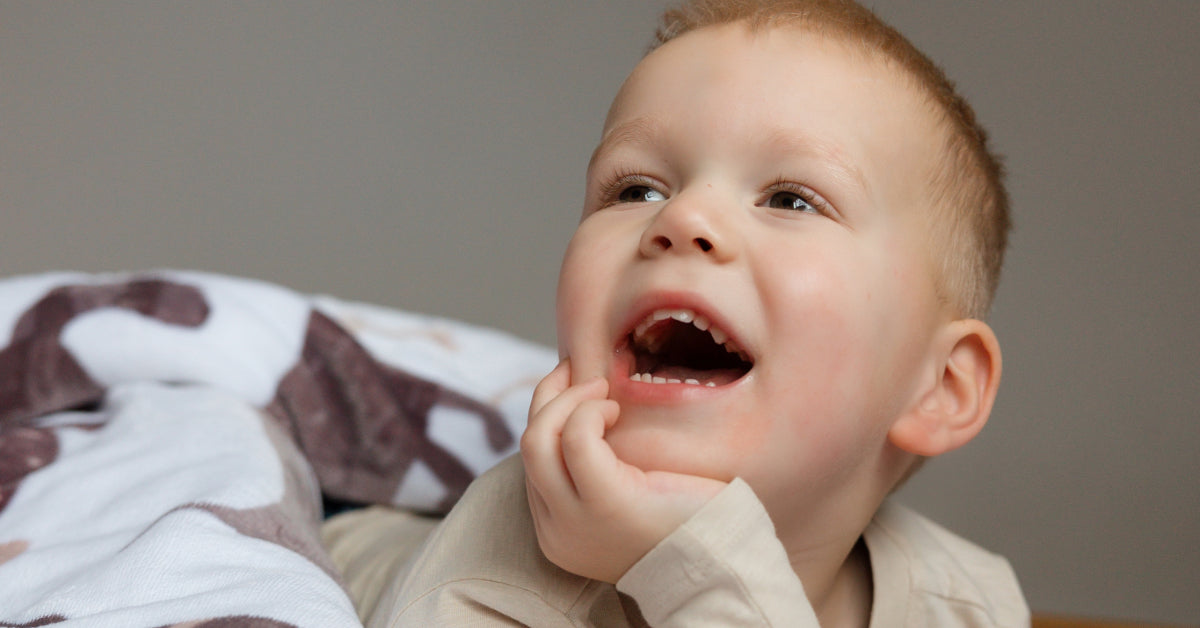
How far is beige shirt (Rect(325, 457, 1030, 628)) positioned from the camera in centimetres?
69

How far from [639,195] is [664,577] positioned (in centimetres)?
29

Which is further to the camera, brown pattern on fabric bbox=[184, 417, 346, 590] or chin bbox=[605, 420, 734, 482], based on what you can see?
brown pattern on fabric bbox=[184, 417, 346, 590]

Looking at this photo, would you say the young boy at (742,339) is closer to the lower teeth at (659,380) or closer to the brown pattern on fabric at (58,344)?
the lower teeth at (659,380)

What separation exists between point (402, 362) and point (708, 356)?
563 millimetres

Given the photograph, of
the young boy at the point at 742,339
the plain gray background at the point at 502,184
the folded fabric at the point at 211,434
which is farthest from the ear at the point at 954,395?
Answer: the plain gray background at the point at 502,184

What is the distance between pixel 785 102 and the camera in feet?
2.60

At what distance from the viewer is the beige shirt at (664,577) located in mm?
691

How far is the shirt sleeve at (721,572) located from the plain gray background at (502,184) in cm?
121

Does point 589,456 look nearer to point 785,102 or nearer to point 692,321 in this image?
point 692,321

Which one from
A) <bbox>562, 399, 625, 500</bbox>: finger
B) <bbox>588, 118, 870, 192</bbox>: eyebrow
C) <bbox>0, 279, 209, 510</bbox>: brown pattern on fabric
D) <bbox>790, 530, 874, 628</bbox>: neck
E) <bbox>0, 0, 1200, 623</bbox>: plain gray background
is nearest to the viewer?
<bbox>562, 399, 625, 500</bbox>: finger

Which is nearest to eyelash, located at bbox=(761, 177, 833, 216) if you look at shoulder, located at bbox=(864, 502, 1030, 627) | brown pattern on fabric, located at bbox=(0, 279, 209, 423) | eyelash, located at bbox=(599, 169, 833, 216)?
eyelash, located at bbox=(599, 169, 833, 216)

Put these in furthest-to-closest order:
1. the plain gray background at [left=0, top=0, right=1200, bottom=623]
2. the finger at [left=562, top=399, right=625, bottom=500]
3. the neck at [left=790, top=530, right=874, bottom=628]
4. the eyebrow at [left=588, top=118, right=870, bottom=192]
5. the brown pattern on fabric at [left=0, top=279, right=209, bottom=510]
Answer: the plain gray background at [left=0, top=0, right=1200, bottom=623] < the brown pattern on fabric at [left=0, top=279, right=209, bottom=510] < the neck at [left=790, top=530, right=874, bottom=628] < the eyebrow at [left=588, top=118, right=870, bottom=192] < the finger at [left=562, top=399, right=625, bottom=500]

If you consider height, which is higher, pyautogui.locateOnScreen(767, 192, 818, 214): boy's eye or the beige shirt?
pyautogui.locateOnScreen(767, 192, 818, 214): boy's eye

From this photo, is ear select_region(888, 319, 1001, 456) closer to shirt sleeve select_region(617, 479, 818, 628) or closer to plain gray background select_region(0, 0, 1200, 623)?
shirt sleeve select_region(617, 479, 818, 628)
